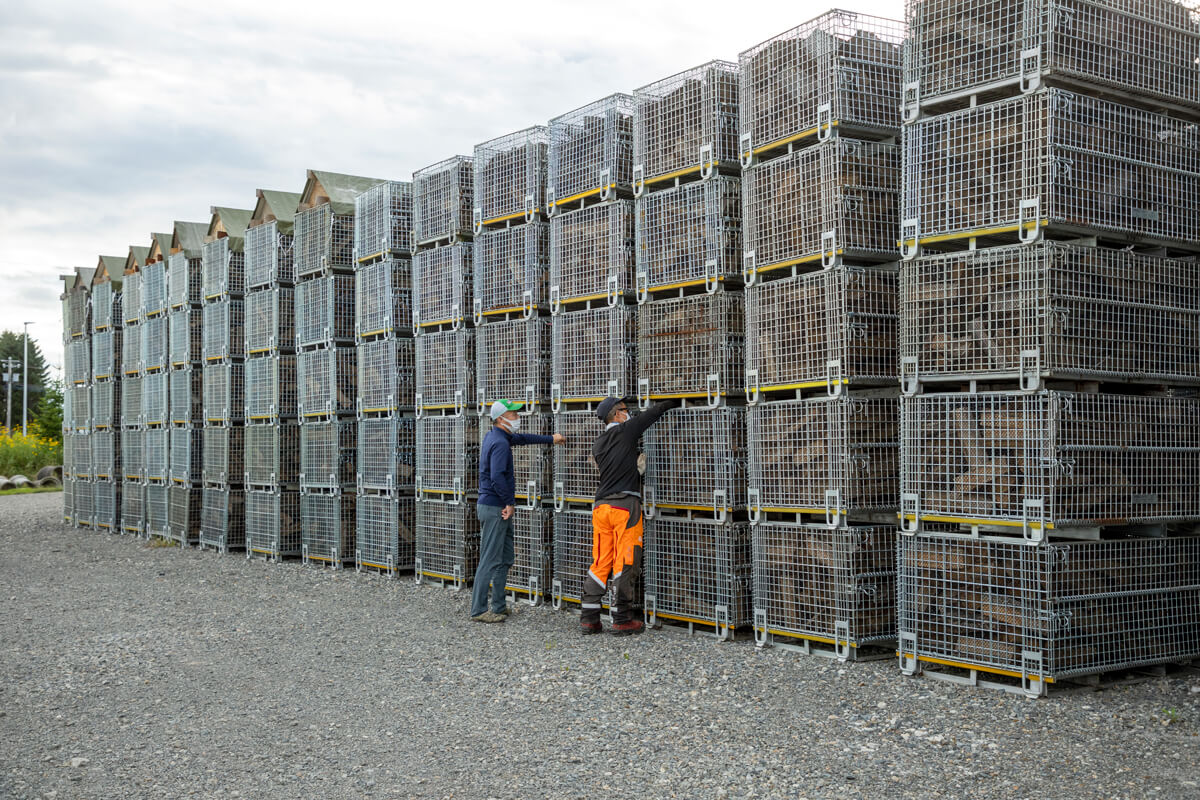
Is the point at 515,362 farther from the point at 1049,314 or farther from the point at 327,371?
the point at 1049,314

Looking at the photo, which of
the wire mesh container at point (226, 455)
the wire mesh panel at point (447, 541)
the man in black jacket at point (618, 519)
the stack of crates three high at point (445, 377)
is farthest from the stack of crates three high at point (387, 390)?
the man in black jacket at point (618, 519)

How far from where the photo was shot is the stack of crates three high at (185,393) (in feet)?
61.6

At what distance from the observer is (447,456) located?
1295 centimetres

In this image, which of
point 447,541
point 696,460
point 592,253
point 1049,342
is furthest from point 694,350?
point 447,541

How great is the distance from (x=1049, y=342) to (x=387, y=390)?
9172mm

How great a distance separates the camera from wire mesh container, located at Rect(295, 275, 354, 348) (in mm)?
15172

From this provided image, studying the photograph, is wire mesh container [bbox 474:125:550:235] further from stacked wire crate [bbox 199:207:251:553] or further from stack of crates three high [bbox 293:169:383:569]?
stacked wire crate [bbox 199:207:251:553]

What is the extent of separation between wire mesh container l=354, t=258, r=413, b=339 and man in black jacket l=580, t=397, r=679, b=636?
16.3 feet

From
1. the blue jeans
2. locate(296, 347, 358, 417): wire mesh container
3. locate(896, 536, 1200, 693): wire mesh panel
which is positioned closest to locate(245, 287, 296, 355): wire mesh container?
locate(296, 347, 358, 417): wire mesh container

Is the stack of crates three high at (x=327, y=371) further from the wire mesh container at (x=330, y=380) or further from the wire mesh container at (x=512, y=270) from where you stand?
the wire mesh container at (x=512, y=270)

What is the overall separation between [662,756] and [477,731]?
1383 mm

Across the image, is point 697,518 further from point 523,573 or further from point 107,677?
point 107,677

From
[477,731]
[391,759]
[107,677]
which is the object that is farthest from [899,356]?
[107,677]

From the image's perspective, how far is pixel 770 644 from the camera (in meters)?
9.18
